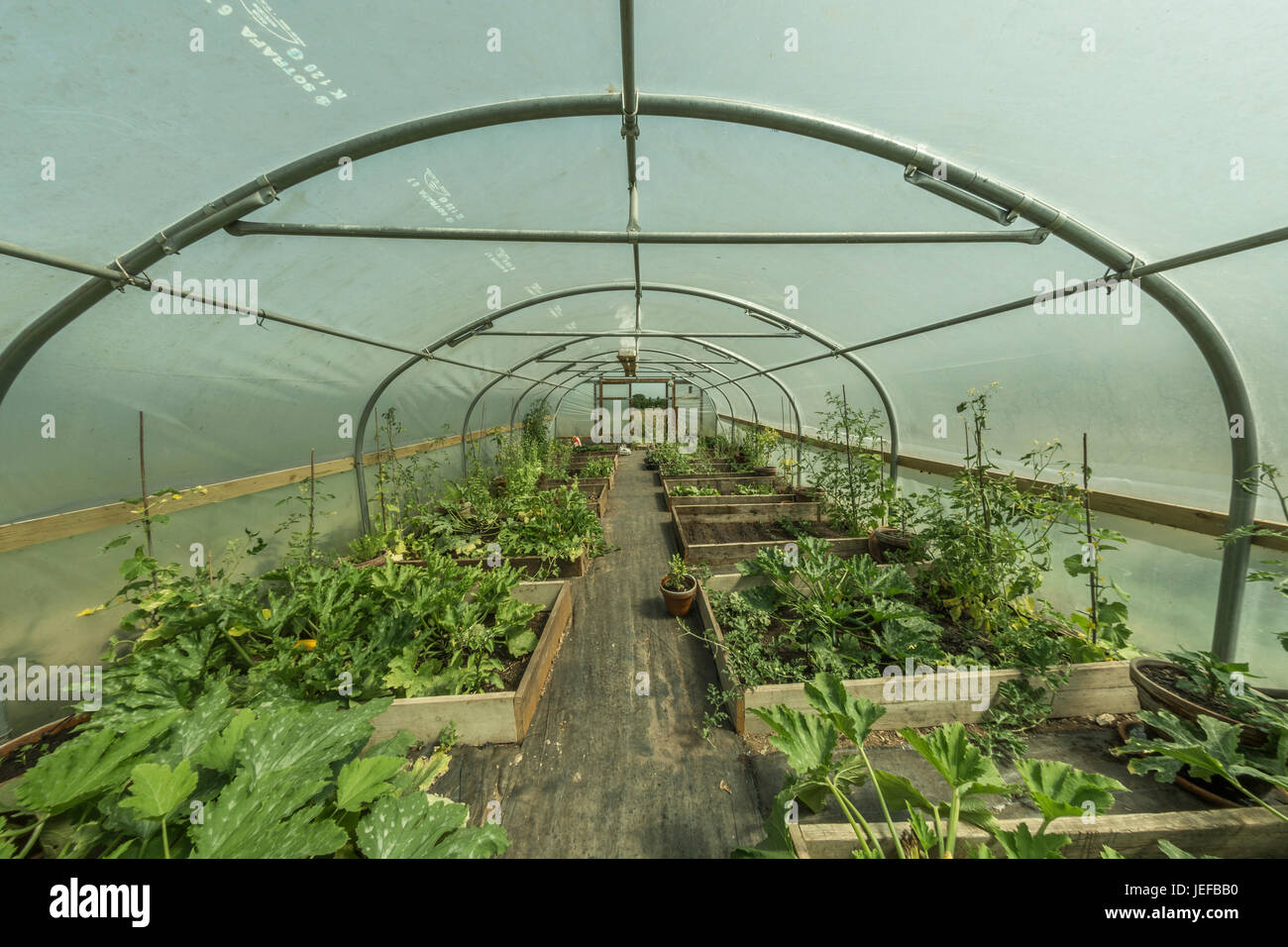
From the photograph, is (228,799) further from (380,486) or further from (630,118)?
(380,486)

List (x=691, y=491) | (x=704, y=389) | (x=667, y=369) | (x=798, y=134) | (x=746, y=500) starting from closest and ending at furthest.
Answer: (x=798, y=134) < (x=746, y=500) < (x=691, y=491) < (x=704, y=389) < (x=667, y=369)

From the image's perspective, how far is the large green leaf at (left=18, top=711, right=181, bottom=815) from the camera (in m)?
0.99

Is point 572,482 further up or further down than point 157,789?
further up

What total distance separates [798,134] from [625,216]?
1461 mm

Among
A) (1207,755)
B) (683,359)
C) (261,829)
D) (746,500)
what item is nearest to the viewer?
(261,829)

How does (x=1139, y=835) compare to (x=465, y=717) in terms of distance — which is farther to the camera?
(x=465, y=717)

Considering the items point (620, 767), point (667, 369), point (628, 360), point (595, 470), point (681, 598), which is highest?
point (667, 369)

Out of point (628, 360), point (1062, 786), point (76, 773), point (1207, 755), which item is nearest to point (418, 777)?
point (76, 773)

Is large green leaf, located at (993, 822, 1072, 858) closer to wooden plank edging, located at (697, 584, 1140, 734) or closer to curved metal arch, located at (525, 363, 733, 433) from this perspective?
wooden plank edging, located at (697, 584, 1140, 734)

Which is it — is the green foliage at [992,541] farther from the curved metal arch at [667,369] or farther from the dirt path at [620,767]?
the curved metal arch at [667,369]

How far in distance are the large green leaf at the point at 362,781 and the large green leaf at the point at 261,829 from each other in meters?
0.15

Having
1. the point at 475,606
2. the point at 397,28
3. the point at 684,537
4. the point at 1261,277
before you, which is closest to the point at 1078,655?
the point at 1261,277

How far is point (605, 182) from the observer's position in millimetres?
2633
